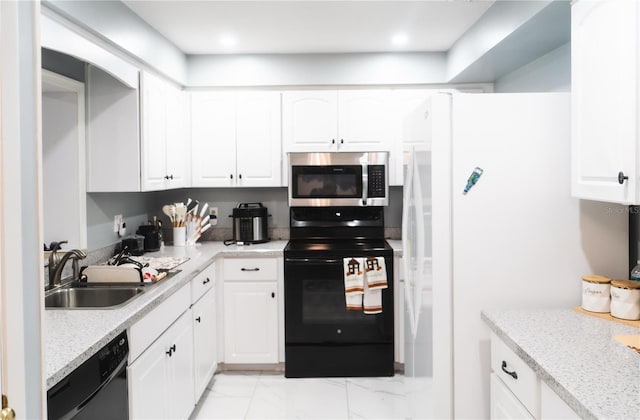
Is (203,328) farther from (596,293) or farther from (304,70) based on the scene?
(596,293)

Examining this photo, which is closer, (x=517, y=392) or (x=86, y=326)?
(x=517, y=392)

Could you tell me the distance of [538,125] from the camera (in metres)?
1.96

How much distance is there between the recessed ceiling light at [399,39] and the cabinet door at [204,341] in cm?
213

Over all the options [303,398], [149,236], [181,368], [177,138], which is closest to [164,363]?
[181,368]

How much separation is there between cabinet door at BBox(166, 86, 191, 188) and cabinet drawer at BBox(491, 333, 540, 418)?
2352mm

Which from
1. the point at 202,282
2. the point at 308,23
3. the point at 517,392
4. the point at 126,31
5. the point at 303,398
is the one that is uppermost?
the point at 308,23

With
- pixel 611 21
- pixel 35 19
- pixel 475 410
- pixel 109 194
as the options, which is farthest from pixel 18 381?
pixel 109 194

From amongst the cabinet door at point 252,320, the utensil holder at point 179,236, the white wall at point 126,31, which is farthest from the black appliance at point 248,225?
the white wall at point 126,31

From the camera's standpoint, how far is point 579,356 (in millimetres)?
1410

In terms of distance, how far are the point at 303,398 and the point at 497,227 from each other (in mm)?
1826

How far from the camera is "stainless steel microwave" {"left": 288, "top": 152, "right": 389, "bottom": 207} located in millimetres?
3678

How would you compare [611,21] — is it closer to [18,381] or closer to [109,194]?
[18,381]

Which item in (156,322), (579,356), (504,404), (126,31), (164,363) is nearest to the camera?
(579,356)

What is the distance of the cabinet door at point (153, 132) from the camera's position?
290cm
